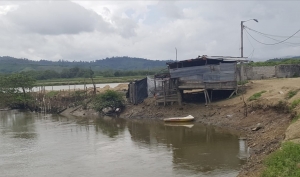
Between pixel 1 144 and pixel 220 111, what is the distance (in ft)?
48.9

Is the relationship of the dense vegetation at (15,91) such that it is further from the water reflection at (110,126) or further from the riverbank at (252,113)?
the riverbank at (252,113)

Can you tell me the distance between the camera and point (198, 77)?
90.6 feet

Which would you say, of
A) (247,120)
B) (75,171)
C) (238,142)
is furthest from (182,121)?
(75,171)

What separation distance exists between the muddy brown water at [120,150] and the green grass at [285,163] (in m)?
3.18

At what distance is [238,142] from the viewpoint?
61.7 ft

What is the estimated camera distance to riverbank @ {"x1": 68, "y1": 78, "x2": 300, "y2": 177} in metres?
16.7

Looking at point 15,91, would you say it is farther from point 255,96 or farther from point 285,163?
point 285,163

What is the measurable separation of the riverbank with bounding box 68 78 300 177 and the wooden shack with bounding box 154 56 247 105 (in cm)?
101

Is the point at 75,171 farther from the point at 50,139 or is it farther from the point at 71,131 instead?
the point at 71,131

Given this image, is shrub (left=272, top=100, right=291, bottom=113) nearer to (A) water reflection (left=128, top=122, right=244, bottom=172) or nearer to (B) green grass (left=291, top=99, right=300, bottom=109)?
(B) green grass (left=291, top=99, right=300, bottom=109)

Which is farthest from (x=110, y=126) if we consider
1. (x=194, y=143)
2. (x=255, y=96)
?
(x=255, y=96)

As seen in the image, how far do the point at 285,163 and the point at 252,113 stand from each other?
1289 cm

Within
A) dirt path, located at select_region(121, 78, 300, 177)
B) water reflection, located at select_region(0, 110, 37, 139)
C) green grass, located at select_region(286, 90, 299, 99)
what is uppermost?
green grass, located at select_region(286, 90, 299, 99)

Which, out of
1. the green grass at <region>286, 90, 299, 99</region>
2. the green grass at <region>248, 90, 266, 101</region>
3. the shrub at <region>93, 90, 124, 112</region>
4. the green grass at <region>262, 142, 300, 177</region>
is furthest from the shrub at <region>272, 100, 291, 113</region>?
the shrub at <region>93, 90, 124, 112</region>
